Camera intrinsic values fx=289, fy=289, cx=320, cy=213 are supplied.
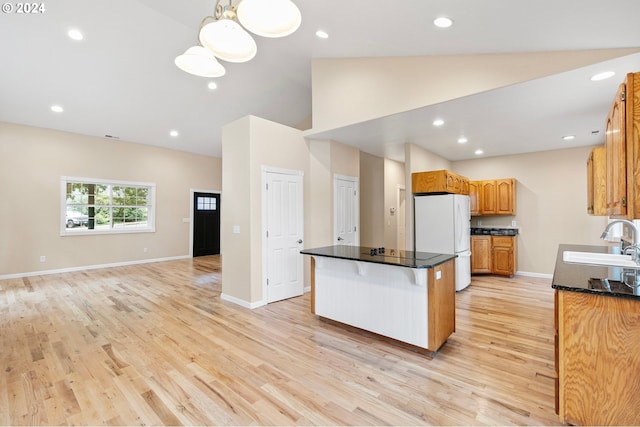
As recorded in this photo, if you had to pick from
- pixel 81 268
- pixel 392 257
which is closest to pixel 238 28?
pixel 392 257

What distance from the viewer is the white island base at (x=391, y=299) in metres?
2.66

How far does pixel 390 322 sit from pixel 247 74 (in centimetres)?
536

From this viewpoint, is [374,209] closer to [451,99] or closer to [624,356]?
[451,99]

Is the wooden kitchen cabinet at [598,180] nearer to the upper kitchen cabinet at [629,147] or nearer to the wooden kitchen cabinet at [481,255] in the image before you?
the upper kitchen cabinet at [629,147]

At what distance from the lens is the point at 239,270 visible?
4301mm

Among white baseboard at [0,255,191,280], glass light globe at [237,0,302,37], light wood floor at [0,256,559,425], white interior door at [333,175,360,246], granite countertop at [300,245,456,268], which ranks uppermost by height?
glass light globe at [237,0,302,37]

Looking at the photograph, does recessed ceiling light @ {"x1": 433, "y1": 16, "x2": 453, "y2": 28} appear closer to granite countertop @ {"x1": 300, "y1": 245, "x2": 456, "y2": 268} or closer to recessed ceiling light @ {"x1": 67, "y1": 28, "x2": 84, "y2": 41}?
granite countertop @ {"x1": 300, "y1": 245, "x2": 456, "y2": 268}

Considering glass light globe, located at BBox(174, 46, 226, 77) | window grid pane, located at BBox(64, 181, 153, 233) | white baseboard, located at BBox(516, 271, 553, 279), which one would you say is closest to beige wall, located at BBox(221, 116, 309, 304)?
glass light globe, located at BBox(174, 46, 226, 77)

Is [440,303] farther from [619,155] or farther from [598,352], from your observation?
[619,155]

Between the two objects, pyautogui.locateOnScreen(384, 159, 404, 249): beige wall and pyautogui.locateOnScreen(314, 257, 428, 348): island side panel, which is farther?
pyautogui.locateOnScreen(384, 159, 404, 249): beige wall

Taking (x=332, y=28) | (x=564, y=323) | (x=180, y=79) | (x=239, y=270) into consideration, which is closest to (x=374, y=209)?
(x=239, y=270)

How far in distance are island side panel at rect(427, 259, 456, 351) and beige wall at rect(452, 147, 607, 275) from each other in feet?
14.0

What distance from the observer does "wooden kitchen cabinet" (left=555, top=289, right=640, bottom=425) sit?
157cm

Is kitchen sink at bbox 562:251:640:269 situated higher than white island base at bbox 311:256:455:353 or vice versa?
kitchen sink at bbox 562:251:640:269
